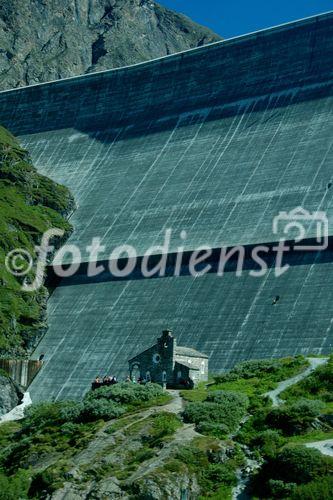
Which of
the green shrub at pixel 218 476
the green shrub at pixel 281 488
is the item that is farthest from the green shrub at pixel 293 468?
the green shrub at pixel 218 476

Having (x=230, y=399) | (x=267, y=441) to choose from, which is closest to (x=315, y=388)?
(x=230, y=399)

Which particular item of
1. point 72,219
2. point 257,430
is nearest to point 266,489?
point 257,430

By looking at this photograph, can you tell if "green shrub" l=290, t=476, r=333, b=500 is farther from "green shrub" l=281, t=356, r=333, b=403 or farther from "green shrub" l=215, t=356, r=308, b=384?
"green shrub" l=215, t=356, r=308, b=384

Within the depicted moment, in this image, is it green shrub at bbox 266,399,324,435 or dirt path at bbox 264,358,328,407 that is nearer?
green shrub at bbox 266,399,324,435

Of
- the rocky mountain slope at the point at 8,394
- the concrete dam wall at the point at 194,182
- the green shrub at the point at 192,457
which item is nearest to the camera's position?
the green shrub at the point at 192,457

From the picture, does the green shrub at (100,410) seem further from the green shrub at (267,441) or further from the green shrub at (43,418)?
the green shrub at (267,441)

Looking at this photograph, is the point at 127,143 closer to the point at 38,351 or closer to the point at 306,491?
the point at 38,351

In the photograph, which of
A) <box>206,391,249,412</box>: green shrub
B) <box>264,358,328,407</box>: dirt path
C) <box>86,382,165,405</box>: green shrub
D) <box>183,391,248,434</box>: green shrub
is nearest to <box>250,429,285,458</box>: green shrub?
<box>183,391,248,434</box>: green shrub
